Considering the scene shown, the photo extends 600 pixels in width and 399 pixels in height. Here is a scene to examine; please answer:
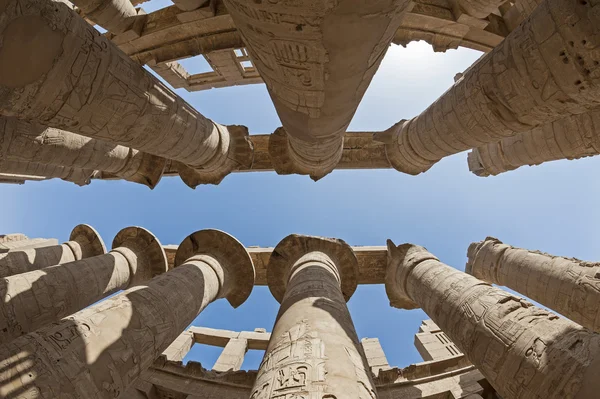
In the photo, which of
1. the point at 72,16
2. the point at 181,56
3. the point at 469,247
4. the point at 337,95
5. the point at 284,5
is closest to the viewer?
the point at 284,5

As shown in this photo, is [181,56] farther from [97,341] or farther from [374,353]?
[374,353]

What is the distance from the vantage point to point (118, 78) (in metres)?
4.28

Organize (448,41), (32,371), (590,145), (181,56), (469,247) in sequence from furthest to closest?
1. (469,247)
2. (181,56)
3. (448,41)
4. (590,145)
5. (32,371)

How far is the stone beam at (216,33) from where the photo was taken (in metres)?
8.96

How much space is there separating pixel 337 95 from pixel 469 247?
8.82 m

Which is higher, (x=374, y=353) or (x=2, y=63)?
(x=2, y=63)

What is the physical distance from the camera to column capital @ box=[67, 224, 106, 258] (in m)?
10.6

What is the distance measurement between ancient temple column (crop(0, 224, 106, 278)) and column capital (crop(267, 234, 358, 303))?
222 inches

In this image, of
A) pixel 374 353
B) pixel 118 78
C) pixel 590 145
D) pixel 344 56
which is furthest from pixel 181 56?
pixel 374 353

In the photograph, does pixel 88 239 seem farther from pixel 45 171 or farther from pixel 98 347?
pixel 98 347

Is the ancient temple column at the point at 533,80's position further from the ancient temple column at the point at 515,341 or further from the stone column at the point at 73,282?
the stone column at the point at 73,282

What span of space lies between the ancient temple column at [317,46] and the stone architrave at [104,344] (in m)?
3.69

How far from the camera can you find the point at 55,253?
9.54 m

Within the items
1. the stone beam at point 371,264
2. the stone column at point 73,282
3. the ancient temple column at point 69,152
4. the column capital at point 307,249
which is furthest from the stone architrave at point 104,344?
the stone beam at point 371,264
